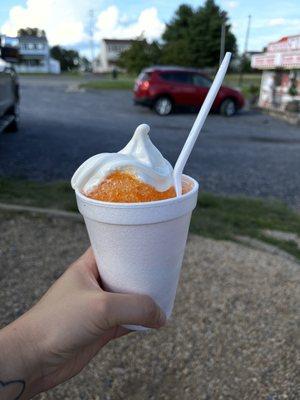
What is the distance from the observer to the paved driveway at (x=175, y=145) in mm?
7219

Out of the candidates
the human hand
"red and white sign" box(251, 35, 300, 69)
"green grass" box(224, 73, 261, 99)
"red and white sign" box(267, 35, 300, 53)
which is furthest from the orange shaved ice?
"green grass" box(224, 73, 261, 99)

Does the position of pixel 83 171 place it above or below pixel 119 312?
above

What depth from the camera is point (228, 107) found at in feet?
53.6

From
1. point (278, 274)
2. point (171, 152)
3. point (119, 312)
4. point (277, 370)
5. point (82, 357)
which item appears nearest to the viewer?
point (119, 312)

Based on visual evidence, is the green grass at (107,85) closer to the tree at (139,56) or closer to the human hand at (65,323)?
the tree at (139,56)

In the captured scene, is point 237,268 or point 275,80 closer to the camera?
point 237,268

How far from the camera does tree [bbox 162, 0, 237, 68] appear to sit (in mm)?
43000

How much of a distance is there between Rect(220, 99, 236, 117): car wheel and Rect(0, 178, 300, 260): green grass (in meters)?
10.9

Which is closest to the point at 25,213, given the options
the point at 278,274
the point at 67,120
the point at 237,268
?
the point at 237,268

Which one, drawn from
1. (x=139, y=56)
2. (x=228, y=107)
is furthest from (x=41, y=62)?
(x=228, y=107)

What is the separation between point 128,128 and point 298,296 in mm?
9539

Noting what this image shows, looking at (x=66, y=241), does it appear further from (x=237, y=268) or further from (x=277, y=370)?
(x=277, y=370)

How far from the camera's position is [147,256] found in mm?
1502

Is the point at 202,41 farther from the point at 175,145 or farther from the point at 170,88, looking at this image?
the point at 175,145
